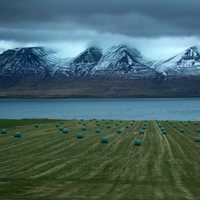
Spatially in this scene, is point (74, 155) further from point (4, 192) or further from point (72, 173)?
point (4, 192)

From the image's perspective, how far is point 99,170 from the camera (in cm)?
3425

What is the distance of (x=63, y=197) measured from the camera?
82.2ft

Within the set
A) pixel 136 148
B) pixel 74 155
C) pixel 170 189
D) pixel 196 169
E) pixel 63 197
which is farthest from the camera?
pixel 136 148

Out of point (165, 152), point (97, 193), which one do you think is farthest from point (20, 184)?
point (165, 152)

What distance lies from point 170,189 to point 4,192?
25.4 feet

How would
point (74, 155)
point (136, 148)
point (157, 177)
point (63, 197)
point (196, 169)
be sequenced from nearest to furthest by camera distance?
point (63, 197)
point (157, 177)
point (196, 169)
point (74, 155)
point (136, 148)

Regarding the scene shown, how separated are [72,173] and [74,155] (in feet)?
30.7

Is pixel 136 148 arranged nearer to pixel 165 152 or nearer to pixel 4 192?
pixel 165 152

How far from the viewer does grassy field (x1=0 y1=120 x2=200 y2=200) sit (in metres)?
26.4

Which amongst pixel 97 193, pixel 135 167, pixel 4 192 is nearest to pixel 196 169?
pixel 135 167

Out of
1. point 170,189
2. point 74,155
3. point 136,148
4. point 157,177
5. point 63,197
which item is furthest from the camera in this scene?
point 136,148

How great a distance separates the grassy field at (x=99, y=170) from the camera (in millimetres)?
26438

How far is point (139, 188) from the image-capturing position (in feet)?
92.1

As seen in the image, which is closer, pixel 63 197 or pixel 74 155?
pixel 63 197
